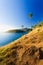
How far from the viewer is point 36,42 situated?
49.0ft

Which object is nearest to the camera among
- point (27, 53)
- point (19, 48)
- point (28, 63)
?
point (28, 63)

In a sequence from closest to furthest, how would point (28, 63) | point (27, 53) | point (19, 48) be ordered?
point (28, 63) < point (27, 53) < point (19, 48)

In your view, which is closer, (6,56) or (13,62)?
(13,62)

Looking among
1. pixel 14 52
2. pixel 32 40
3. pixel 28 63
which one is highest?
pixel 32 40

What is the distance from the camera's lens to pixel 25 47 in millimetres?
12094

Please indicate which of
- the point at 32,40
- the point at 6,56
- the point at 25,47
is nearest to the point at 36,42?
the point at 32,40

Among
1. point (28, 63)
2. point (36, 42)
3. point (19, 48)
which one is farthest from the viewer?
point (36, 42)

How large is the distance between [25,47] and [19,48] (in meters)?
0.49

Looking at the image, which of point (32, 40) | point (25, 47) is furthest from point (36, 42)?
point (25, 47)

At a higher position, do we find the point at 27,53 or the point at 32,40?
the point at 32,40

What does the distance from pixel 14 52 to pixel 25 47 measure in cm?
90

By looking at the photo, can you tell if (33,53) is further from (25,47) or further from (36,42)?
(36,42)

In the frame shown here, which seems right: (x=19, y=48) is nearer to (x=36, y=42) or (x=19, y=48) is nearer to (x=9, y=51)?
(x=9, y=51)

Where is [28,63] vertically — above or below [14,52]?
below
